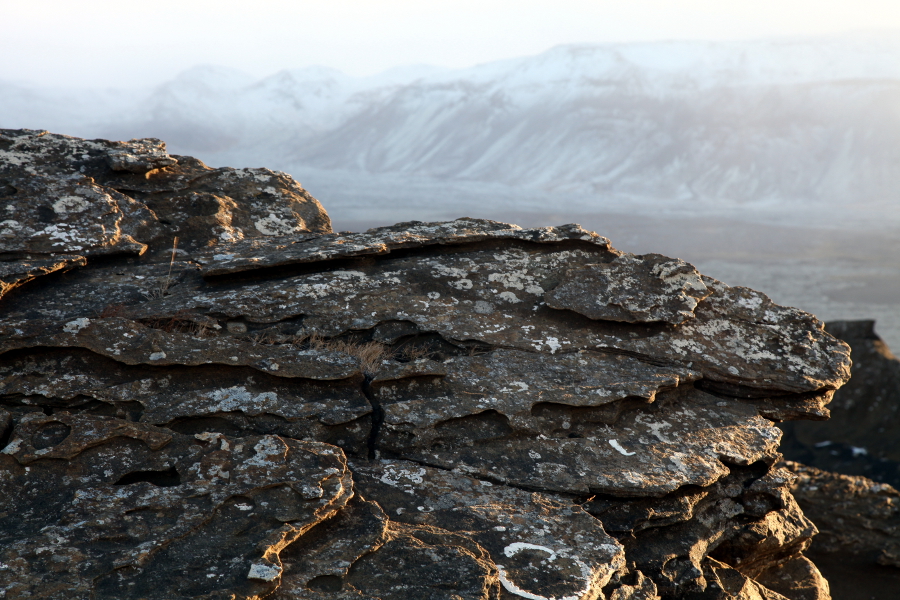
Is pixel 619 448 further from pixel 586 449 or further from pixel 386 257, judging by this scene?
pixel 386 257

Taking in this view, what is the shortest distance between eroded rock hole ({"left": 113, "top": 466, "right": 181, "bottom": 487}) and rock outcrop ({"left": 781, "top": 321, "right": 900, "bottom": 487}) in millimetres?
28089

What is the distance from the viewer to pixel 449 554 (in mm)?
5359

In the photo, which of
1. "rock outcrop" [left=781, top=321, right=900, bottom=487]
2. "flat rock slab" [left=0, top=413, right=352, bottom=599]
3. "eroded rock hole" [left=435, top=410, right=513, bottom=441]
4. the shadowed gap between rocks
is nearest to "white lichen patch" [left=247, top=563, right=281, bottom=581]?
"flat rock slab" [left=0, top=413, right=352, bottom=599]

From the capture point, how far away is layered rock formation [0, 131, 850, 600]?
5254 millimetres

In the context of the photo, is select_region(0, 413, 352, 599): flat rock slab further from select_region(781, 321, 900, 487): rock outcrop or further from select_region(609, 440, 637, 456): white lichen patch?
select_region(781, 321, 900, 487): rock outcrop

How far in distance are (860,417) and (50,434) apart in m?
31.7

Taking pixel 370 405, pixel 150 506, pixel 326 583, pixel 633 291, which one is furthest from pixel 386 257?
pixel 326 583

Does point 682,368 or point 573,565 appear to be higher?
point 682,368

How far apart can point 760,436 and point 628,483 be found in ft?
8.27

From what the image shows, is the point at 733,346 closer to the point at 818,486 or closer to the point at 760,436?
the point at 760,436

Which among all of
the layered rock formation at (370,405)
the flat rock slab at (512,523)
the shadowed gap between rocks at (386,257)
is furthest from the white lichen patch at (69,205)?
the flat rock slab at (512,523)

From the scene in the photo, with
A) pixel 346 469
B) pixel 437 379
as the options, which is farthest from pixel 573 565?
pixel 437 379

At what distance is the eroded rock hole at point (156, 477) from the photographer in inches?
227

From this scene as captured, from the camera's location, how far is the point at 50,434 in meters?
6.00
